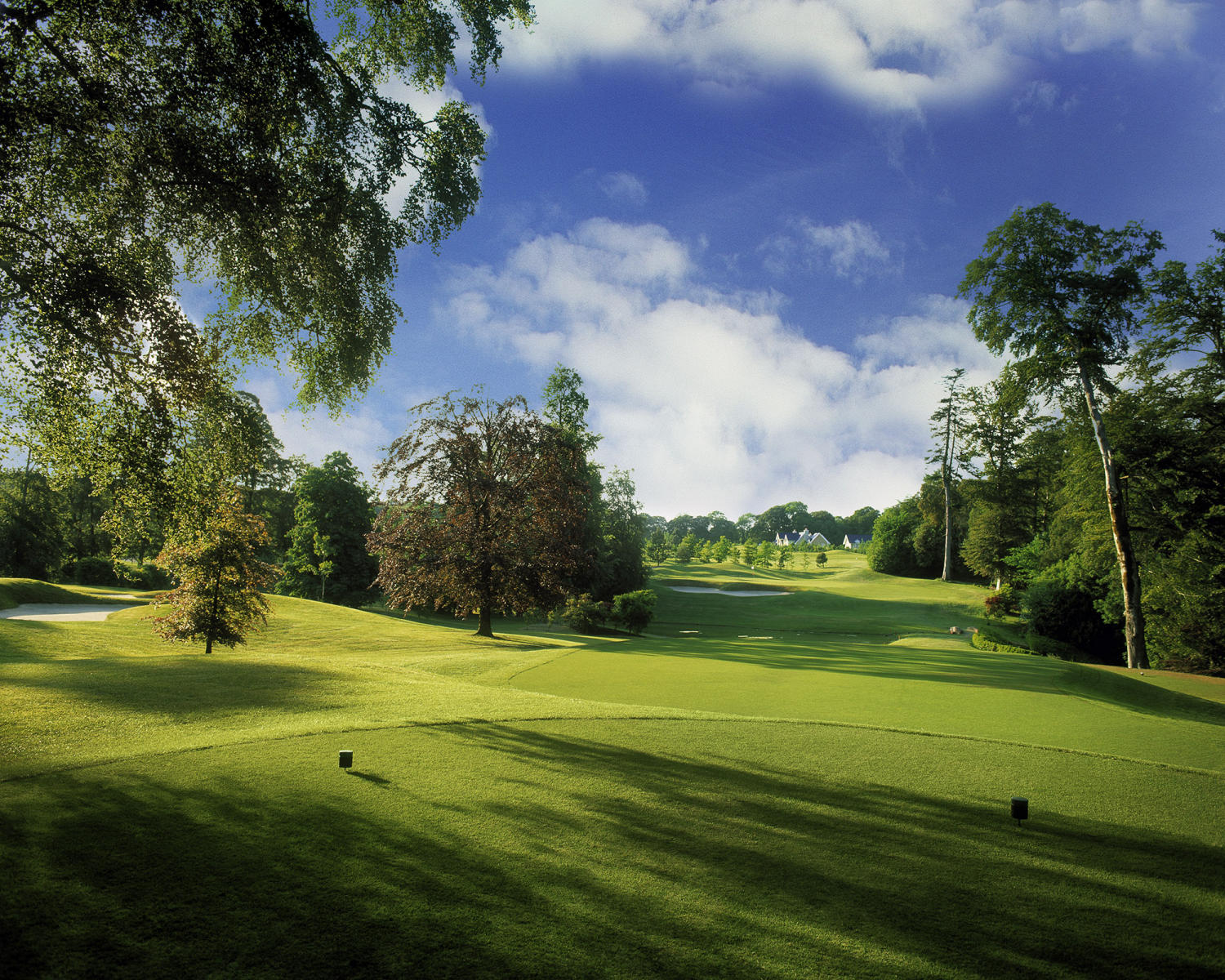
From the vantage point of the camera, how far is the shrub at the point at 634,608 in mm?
30734

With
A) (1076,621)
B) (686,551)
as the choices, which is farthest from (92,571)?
(686,551)

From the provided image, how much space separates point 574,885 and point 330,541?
40644 millimetres

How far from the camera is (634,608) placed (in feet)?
101

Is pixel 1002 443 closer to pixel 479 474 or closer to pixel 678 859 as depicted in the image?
pixel 479 474

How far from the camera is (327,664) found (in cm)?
1262

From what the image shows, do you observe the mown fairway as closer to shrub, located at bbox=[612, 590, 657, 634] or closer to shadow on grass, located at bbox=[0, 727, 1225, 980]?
shadow on grass, located at bbox=[0, 727, 1225, 980]

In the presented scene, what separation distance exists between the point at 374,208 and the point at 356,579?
36639 millimetres

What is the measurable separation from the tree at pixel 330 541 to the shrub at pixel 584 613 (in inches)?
645

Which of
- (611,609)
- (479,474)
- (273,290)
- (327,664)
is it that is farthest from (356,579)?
(273,290)

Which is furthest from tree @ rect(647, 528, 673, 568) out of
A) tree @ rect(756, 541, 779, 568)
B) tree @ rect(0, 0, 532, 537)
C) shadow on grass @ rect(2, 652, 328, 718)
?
tree @ rect(0, 0, 532, 537)

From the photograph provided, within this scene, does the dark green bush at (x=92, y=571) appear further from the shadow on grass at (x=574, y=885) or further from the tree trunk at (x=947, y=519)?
the tree trunk at (x=947, y=519)

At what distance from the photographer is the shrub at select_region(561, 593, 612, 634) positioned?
3000 cm

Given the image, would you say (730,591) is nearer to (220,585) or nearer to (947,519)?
(947,519)

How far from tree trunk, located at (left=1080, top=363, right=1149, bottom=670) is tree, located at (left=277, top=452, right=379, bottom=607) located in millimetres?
37486
